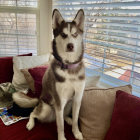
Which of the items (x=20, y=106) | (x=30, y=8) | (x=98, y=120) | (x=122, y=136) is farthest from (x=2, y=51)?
(x=122, y=136)

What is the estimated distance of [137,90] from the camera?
1.36m

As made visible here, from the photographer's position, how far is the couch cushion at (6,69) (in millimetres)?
1938

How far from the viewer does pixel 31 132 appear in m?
1.25

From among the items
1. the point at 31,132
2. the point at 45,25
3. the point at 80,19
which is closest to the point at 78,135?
the point at 31,132

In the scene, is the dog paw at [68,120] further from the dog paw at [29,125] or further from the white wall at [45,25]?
the white wall at [45,25]

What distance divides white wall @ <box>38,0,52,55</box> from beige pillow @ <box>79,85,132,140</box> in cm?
150

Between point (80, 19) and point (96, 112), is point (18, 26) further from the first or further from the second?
point (96, 112)

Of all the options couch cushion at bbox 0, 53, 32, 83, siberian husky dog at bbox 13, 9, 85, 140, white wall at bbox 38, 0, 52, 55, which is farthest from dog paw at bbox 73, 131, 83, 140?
white wall at bbox 38, 0, 52, 55

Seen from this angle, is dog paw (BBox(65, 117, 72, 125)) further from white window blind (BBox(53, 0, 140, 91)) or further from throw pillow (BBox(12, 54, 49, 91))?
throw pillow (BBox(12, 54, 49, 91))

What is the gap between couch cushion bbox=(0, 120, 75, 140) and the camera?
1190mm

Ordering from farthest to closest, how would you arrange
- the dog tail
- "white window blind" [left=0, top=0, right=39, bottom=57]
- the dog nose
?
"white window blind" [left=0, top=0, right=39, bottom=57] → the dog tail → the dog nose

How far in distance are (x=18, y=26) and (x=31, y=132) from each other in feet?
5.73

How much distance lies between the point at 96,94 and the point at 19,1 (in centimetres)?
190

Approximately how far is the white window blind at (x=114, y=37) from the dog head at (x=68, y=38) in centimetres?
47
